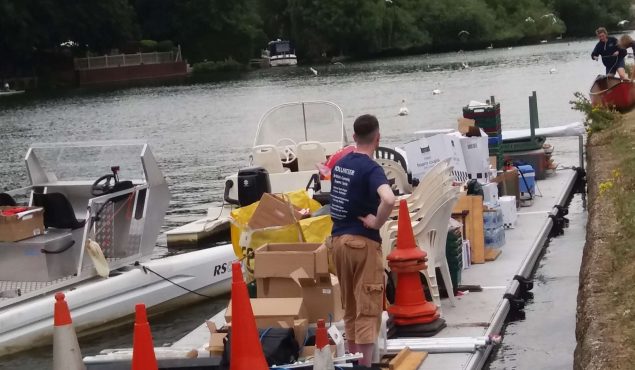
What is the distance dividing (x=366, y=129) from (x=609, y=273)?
3.05m

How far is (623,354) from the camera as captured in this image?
7.07m

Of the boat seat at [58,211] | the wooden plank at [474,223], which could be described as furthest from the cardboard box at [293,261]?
the boat seat at [58,211]

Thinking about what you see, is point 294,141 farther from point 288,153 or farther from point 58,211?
point 58,211

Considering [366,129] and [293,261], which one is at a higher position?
[366,129]

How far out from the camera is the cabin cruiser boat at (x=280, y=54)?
10869cm

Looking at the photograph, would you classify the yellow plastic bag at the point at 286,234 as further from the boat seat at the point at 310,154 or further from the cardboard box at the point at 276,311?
the boat seat at the point at 310,154

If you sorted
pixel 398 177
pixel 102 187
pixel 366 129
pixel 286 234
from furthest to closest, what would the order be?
pixel 102 187 → pixel 398 177 → pixel 286 234 → pixel 366 129

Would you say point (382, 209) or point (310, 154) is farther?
point (310, 154)

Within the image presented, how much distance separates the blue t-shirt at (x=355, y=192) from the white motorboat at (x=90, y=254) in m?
5.38

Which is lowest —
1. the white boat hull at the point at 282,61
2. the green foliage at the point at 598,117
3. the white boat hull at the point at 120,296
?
the white boat hull at the point at 282,61

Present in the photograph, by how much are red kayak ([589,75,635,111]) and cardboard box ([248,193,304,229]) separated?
1434 centimetres

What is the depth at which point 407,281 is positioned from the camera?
878 centimetres

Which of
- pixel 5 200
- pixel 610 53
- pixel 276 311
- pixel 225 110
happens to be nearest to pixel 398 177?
pixel 5 200

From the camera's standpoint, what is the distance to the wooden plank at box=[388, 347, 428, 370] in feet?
26.4
